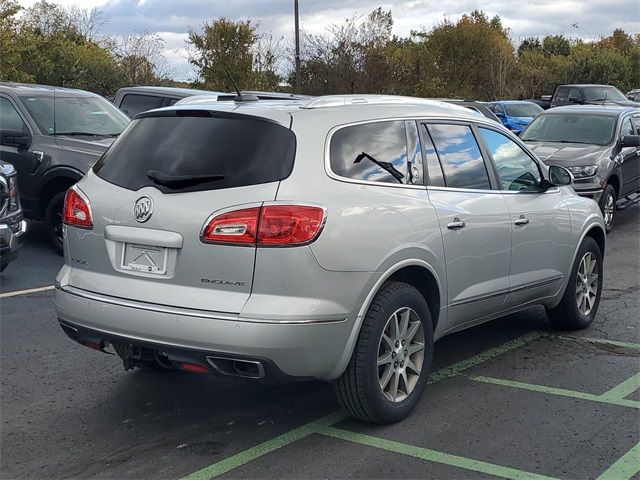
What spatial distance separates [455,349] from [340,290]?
225cm

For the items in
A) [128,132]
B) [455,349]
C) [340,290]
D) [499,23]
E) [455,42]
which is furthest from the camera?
[499,23]

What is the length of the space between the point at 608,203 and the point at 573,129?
1.53 meters

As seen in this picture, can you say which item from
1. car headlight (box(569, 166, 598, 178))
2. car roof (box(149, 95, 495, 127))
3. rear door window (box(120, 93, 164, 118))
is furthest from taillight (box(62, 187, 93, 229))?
car headlight (box(569, 166, 598, 178))

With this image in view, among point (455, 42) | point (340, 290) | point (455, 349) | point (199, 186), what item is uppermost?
point (455, 42)

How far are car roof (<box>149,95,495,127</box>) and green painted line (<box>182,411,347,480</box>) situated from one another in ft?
5.49

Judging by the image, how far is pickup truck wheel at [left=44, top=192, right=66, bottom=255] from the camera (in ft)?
31.2

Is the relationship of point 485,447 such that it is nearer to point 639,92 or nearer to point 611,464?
point 611,464

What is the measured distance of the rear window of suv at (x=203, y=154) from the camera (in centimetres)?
416

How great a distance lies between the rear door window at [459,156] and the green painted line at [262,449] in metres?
1.62

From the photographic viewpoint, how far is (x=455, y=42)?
37125 mm

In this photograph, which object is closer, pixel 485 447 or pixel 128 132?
pixel 485 447

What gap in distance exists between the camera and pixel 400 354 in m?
4.57

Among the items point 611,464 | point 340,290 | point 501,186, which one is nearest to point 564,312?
point 501,186

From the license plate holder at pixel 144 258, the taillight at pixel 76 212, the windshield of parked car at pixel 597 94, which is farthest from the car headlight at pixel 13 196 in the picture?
the windshield of parked car at pixel 597 94
